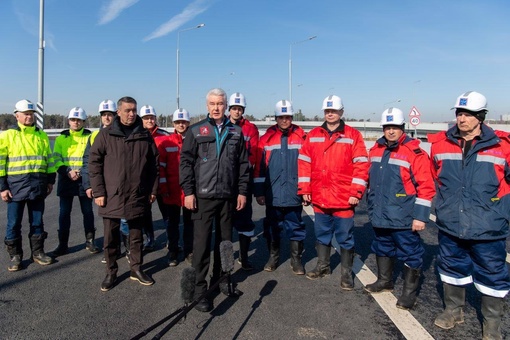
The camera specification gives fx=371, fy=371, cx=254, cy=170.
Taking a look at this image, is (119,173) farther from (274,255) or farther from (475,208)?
(475,208)

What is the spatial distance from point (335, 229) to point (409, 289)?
111cm

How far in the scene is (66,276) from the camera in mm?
4695

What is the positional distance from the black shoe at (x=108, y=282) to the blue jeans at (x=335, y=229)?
2.58 meters

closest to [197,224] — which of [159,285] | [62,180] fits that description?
[159,285]

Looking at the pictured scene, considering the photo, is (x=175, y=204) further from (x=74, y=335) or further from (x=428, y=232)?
(x=428, y=232)

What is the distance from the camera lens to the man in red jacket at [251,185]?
5.11 metres

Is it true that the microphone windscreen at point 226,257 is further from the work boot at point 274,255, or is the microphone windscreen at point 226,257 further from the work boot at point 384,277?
the work boot at point 384,277

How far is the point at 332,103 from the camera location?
457 cm

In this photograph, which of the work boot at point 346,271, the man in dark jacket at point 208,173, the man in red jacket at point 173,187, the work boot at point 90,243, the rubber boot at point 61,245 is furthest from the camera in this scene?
the work boot at point 90,243

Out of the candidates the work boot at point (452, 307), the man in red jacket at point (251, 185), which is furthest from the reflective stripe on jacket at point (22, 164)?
the work boot at point (452, 307)

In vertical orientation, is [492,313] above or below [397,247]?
below

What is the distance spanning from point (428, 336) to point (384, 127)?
2136 millimetres

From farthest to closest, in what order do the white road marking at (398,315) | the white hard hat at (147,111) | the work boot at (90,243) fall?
the white hard hat at (147,111)
the work boot at (90,243)
the white road marking at (398,315)

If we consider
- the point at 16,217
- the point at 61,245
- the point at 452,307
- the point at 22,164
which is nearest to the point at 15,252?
the point at 16,217
